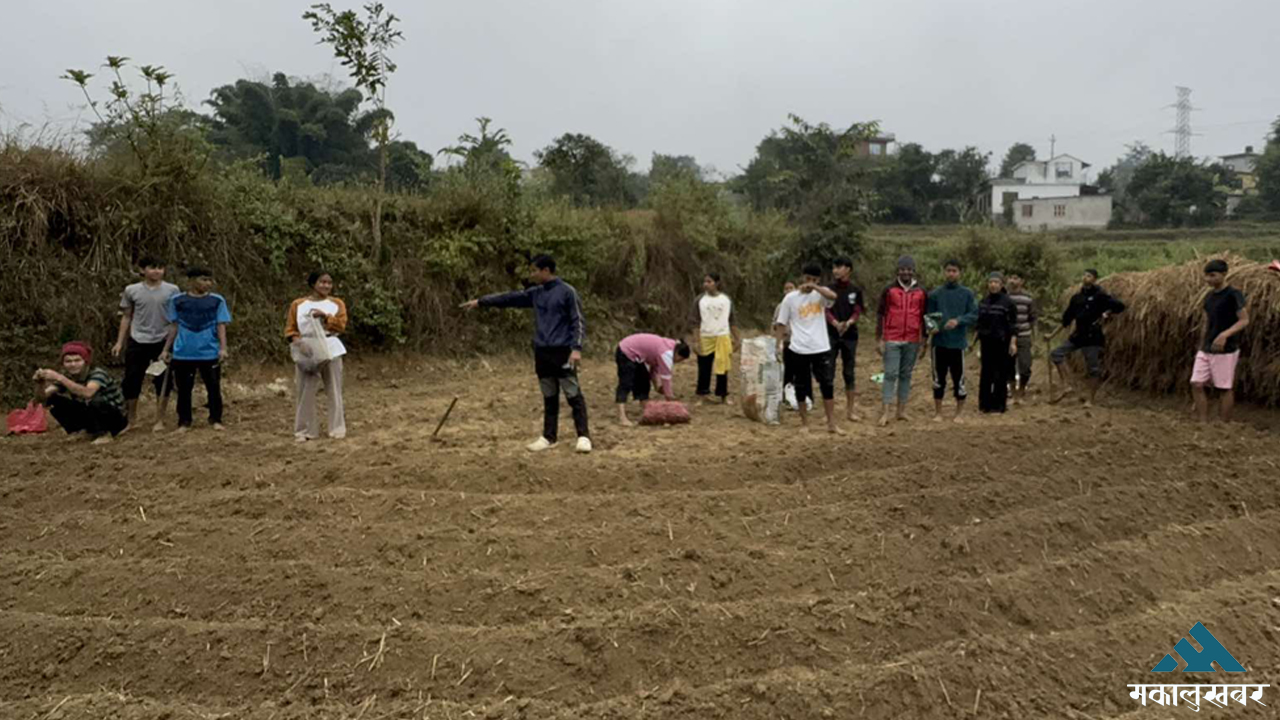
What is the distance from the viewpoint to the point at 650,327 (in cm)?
1466

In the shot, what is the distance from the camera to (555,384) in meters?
6.46

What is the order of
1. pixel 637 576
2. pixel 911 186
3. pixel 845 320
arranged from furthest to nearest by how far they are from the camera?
pixel 911 186 < pixel 845 320 < pixel 637 576

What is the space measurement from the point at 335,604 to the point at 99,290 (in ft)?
23.8

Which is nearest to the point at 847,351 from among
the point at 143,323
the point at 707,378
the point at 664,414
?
the point at 707,378

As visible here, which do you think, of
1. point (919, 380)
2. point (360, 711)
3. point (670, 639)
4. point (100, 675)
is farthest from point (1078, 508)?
point (919, 380)

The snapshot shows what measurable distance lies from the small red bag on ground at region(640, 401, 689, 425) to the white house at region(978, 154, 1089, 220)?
38.3m

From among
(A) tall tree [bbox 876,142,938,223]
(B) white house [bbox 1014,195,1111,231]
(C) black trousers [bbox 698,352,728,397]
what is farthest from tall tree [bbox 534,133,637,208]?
(B) white house [bbox 1014,195,1111,231]

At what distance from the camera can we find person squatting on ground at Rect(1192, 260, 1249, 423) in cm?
707

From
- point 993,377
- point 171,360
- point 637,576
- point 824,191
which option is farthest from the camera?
point 824,191

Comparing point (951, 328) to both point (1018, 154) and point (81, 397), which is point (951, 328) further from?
point (1018, 154)

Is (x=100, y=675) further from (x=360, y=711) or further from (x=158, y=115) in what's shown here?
(x=158, y=115)

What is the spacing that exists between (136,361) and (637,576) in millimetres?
5464

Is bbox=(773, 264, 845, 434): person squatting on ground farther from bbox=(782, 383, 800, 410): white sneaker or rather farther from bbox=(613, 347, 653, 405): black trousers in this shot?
bbox=(613, 347, 653, 405): black trousers

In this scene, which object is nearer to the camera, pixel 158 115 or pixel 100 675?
pixel 100 675
